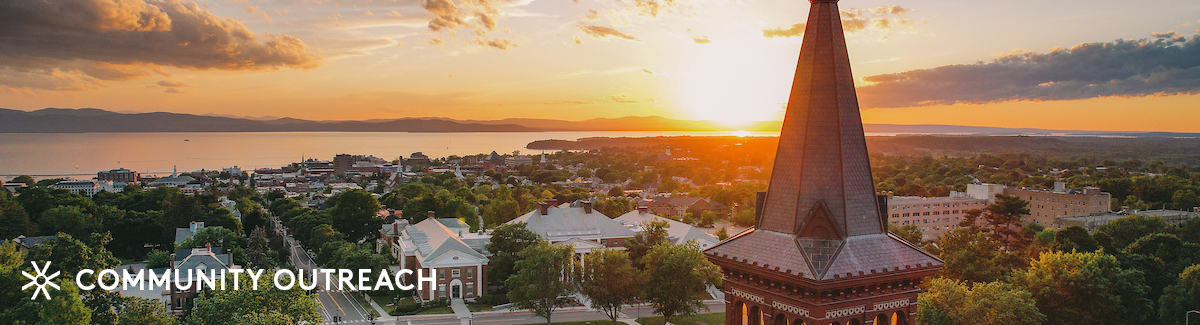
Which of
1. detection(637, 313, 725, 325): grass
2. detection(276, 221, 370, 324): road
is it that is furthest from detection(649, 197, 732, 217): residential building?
detection(637, 313, 725, 325): grass

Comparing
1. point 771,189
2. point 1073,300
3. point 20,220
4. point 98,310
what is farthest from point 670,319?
point 20,220

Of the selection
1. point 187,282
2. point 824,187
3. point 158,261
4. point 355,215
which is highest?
point 824,187

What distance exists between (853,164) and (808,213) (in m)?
1.13

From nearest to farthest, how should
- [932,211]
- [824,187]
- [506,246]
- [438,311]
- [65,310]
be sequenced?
[824,187] → [65,310] → [438,311] → [506,246] → [932,211]

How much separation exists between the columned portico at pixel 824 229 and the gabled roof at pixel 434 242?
1707 inches

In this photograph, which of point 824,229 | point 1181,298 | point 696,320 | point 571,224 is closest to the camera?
point 824,229

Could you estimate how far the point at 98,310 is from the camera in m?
34.3

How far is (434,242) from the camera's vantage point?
187 ft

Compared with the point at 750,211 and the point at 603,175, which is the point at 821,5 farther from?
the point at 603,175

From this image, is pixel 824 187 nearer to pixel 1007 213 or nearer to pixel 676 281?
pixel 676 281

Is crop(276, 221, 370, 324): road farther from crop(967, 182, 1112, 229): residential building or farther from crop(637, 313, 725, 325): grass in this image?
crop(967, 182, 1112, 229): residential building

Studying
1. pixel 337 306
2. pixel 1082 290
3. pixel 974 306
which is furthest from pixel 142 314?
pixel 1082 290

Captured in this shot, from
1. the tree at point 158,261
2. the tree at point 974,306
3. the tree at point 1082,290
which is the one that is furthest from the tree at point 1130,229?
the tree at point 158,261

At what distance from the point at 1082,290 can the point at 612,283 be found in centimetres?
2676
